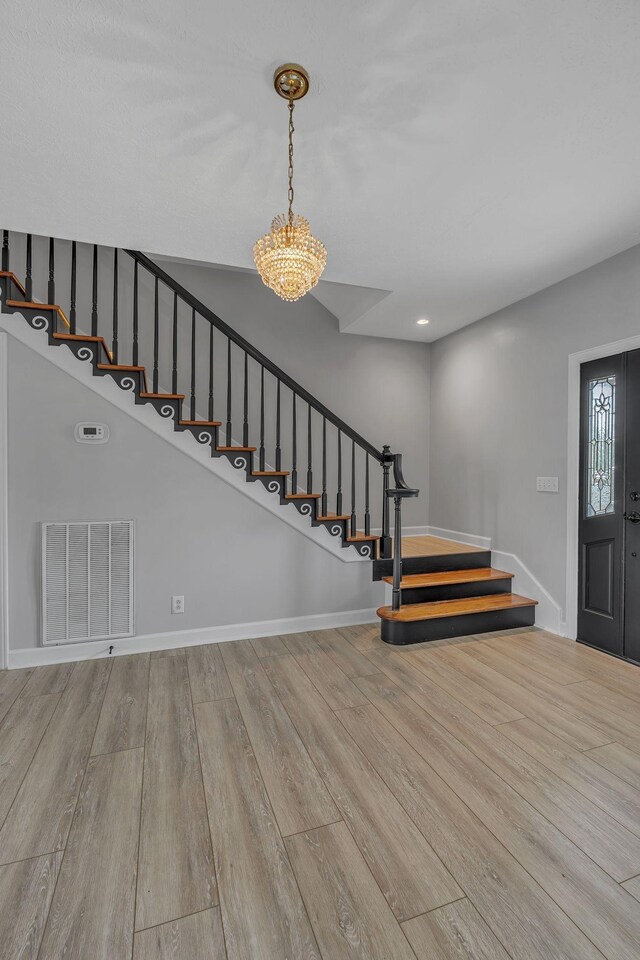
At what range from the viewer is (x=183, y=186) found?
2.47m

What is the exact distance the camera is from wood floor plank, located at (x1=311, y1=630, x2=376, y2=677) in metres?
3.01

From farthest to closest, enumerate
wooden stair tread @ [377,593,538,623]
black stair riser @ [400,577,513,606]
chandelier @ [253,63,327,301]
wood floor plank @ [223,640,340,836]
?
black stair riser @ [400,577,513,606] → wooden stair tread @ [377,593,538,623] → chandelier @ [253,63,327,301] → wood floor plank @ [223,640,340,836]

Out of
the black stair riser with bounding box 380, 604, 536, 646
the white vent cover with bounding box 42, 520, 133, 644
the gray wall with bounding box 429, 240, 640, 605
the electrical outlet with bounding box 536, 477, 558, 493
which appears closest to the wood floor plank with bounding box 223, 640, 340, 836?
the white vent cover with bounding box 42, 520, 133, 644

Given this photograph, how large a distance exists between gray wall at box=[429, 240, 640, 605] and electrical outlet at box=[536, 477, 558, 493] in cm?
5

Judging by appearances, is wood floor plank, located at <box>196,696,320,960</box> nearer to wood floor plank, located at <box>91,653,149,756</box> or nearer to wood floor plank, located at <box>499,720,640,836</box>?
wood floor plank, located at <box>91,653,149,756</box>

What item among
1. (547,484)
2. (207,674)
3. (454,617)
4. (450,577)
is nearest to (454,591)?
(450,577)

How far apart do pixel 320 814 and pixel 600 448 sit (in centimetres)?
308

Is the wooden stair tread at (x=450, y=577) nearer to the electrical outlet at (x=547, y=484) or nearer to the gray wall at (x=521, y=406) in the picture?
the gray wall at (x=521, y=406)

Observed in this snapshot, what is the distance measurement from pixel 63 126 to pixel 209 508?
2.35 meters

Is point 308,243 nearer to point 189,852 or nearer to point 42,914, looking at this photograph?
point 189,852

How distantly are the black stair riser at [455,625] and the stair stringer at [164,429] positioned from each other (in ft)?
2.32

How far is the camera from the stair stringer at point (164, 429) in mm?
3066

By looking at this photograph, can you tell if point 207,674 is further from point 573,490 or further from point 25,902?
point 573,490

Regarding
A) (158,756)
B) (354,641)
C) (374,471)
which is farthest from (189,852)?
(374,471)
